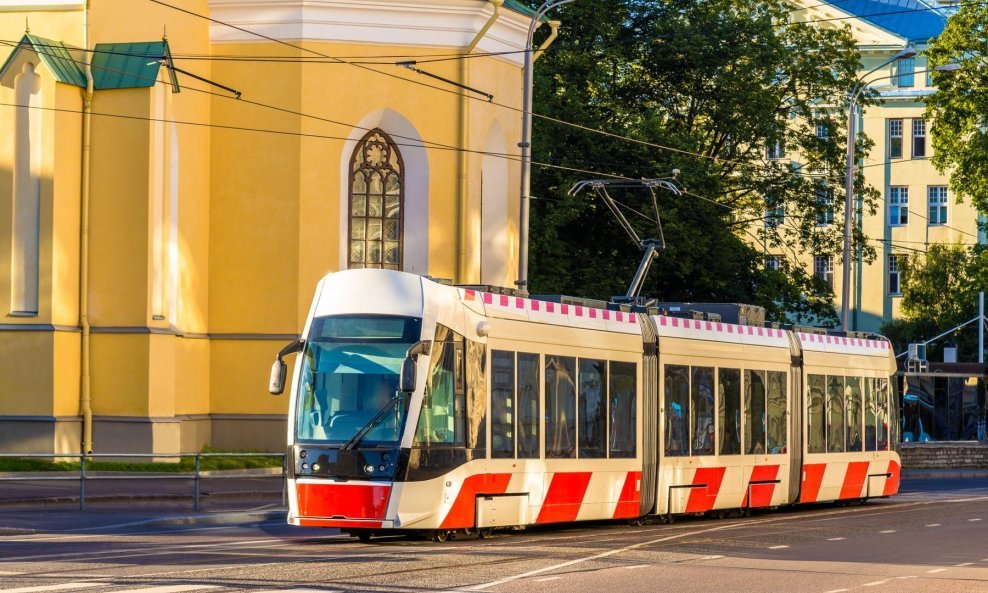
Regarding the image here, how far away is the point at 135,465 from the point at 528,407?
11.8 metres

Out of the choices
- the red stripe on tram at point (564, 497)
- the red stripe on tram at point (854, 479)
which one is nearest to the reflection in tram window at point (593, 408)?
the red stripe on tram at point (564, 497)

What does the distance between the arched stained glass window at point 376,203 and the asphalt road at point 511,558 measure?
40.1ft

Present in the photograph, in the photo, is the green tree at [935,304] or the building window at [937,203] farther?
the building window at [937,203]

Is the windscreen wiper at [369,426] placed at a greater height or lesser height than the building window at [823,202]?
lesser

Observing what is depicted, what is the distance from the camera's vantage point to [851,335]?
2862 cm

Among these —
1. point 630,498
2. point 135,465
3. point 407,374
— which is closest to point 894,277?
point 135,465

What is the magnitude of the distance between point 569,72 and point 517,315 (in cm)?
2465

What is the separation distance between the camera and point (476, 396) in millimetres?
18250

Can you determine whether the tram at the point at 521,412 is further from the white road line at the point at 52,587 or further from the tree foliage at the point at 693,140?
the tree foliage at the point at 693,140

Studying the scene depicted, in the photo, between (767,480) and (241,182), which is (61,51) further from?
(767,480)

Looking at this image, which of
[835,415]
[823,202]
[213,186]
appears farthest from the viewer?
[823,202]

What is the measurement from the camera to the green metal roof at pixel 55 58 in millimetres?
29641

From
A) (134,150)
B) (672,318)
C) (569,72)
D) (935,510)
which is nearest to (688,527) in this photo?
(672,318)

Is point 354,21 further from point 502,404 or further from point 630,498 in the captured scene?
point 502,404
